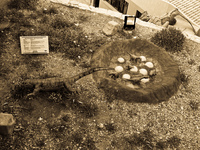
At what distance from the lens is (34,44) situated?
6.73 meters

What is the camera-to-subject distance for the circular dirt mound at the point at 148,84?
599 cm

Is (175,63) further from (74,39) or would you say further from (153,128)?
(74,39)

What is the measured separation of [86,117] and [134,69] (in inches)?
91.3

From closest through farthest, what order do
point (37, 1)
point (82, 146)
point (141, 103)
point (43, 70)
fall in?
1. point (82, 146)
2. point (141, 103)
3. point (43, 70)
4. point (37, 1)

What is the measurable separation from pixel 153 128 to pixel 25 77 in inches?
146

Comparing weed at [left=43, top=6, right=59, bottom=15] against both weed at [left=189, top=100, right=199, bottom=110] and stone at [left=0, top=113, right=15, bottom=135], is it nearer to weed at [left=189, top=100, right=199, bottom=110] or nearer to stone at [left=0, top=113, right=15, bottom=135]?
stone at [left=0, top=113, right=15, bottom=135]

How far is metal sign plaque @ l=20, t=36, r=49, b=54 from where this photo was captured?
6.64m

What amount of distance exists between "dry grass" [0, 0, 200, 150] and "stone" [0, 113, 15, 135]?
0.53 feet

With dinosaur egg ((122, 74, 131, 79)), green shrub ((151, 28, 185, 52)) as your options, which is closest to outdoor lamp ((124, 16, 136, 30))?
green shrub ((151, 28, 185, 52))

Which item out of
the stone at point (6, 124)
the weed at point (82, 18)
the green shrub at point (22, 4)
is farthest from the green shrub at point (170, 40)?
the stone at point (6, 124)

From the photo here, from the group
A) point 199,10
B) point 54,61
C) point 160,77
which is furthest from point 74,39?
point 199,10

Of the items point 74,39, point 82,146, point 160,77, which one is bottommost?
point 82,146

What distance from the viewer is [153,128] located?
5.60 metres

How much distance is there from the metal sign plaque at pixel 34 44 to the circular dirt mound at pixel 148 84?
1.55 meters
